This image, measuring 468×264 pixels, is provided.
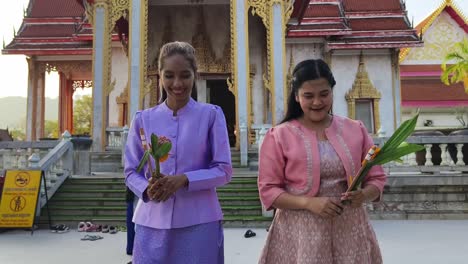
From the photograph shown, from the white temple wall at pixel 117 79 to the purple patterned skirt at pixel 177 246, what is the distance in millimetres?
12207

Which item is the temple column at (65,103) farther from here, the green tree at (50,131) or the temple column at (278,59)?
the temple column at (278,59)

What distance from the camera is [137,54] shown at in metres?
9.29

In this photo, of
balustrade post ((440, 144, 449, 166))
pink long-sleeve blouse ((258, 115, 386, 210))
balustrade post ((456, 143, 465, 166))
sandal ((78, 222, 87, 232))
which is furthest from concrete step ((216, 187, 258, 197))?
pink long-sleeve blouse ((258, 115, 386, 210))

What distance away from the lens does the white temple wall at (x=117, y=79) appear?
13609 mm

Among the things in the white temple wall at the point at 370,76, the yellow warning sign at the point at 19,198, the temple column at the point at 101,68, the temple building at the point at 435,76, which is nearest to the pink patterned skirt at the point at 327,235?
the yellow warning sign at the point at 19,198

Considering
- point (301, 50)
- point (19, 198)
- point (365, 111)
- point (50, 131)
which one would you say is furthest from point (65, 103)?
point (50, 131)

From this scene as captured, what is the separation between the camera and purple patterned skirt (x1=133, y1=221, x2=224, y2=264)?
172 centimetres

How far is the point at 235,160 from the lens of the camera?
9.33 meters

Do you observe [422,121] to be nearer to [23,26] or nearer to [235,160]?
[235,160]

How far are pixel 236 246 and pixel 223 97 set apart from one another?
8.20 metres

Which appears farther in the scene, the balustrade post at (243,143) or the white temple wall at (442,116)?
the white temple wall at (442,116)

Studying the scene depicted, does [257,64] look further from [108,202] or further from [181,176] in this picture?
[181,176]

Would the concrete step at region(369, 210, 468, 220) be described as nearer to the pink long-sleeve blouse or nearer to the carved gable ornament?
the pink long-sleeve blouse

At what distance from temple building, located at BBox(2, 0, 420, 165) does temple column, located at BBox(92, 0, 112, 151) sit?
0.08ft
